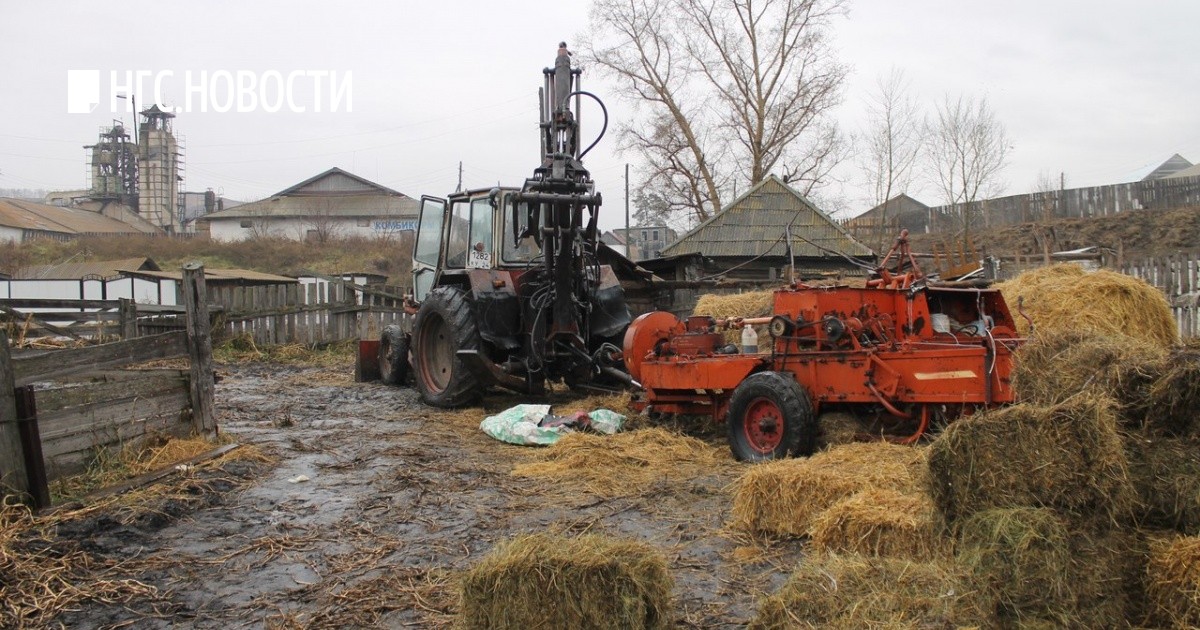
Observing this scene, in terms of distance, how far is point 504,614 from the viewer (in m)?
3.10

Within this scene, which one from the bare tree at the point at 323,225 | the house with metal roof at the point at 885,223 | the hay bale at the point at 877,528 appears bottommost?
the hay bale at the point at 877,528

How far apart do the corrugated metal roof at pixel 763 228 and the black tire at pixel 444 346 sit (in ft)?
34.5

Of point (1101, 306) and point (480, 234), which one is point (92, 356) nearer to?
point (480, 234)

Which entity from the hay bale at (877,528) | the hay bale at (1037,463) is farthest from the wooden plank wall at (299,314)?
the hay bale at (1037,463)

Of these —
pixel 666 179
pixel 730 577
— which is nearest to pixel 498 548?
pixel 730 577

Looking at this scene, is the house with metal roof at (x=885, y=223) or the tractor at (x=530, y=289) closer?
the tractor at (x=530, y=289)

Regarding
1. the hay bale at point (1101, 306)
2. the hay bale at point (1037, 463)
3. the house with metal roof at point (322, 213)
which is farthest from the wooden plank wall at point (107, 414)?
the house with metal roof at point (322, 213)

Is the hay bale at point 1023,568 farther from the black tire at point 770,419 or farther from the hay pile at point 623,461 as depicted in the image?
the black tire at point 770,419

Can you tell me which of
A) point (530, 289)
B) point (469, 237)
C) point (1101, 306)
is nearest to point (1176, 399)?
point (1101, 306)

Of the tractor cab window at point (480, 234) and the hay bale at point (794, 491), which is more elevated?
the tractor cab window at point (480, 234)

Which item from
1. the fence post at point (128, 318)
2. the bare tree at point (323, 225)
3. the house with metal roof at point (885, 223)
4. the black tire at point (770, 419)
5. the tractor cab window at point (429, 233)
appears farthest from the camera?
the bare tree at point (323, 225)

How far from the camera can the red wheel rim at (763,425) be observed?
22.5 ft

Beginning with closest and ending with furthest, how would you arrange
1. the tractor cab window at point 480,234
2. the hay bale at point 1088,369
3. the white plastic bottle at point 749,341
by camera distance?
the hay bale at point 1088,369 → the white plastic bottle at point 749,341 → the tractor cab window at point 480,234

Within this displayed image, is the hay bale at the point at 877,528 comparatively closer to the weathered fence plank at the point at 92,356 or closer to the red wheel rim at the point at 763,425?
the red wheel rim at the point at 763,425
